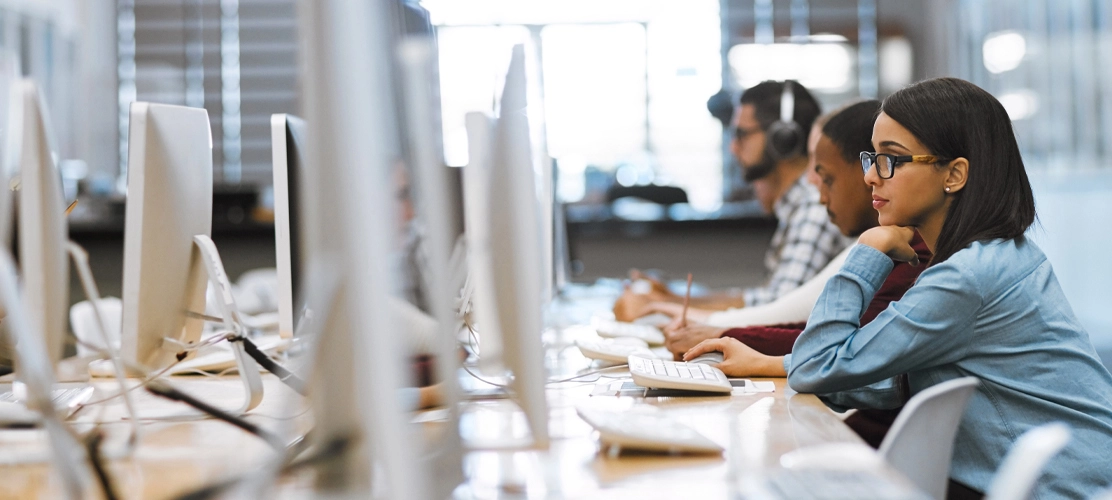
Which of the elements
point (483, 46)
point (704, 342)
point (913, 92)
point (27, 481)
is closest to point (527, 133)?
point (483, 46)

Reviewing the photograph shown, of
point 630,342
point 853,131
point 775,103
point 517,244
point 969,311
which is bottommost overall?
point 630,342

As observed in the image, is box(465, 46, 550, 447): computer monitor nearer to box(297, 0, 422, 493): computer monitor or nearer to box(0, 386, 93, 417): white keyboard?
box(297, 0, 422, 493): computer monitor

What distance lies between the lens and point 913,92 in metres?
1.29

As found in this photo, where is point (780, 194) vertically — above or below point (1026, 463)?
above

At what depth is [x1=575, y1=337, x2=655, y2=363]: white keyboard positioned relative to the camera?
5.36 feet

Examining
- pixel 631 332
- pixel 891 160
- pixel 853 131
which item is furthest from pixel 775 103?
pixel 891 160

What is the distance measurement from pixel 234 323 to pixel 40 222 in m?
0.30

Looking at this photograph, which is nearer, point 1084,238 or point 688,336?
point 688,336

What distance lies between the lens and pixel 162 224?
1190 millimetres

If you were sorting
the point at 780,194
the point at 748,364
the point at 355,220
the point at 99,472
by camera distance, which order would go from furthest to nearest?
the point at 780,194
the point at 748,364
the point at 99,472
the point at 355,220

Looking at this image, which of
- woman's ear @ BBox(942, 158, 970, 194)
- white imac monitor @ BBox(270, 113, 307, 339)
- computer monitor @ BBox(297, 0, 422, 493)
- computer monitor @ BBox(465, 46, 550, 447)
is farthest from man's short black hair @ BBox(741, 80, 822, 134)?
computer monitor @ BBox(297, 0, 422, 493)

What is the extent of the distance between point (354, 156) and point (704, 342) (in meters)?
Answer: 1.11

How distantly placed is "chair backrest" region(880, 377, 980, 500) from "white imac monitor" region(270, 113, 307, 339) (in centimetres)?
74

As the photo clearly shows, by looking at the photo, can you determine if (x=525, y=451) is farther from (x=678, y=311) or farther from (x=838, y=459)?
(x=678, y=311)
